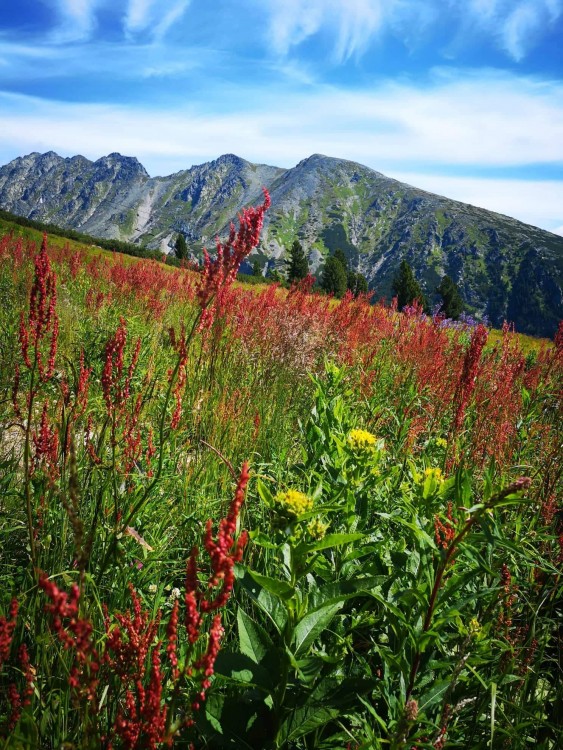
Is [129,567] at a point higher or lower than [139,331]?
lower

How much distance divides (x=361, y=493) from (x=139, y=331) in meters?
5.06

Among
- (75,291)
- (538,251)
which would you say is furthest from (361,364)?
(538,251)

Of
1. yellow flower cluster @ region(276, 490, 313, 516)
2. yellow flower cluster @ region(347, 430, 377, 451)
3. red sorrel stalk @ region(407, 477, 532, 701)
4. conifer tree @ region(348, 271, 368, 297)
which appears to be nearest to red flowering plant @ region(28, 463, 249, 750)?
yellow flower cluster @ region(276, 490, 313, 516)

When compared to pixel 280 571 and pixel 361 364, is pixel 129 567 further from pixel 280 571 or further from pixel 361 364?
pixel 361 364

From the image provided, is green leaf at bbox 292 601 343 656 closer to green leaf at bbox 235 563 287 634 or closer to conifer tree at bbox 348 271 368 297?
green leaf at bbox 235 563 287 634

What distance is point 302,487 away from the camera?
9.46 ft

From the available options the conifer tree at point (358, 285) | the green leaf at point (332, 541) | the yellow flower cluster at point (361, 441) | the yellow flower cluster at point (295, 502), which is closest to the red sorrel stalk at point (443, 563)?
the green leaf at point (332, 541)

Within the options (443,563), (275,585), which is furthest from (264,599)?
(443,563)

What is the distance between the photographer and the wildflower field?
1181 millimetres

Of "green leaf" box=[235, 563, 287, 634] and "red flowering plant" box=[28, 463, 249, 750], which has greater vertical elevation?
"red flowering plant" box=[28, 463, 249, 750]

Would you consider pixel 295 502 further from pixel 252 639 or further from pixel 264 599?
pixel 252 639

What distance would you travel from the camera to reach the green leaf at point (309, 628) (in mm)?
1472

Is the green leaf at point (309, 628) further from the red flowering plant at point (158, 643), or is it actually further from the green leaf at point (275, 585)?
the red flowering plant at point (158, 643)

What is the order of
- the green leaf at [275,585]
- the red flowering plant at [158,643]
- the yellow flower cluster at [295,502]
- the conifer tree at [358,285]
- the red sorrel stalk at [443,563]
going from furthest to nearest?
the conifer tree at [358,285]
the yellow flower cluster at [295,502]
the green leaf at [275,585]
the red sorrel stalk at [443,563]
the red flowering plant at [158,643]
